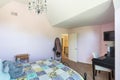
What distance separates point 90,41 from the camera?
15.7 feet

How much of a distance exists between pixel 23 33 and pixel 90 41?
3.37 m

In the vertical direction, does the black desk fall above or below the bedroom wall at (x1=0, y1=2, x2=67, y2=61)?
below

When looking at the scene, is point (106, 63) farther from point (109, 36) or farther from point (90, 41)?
point (90, 41)

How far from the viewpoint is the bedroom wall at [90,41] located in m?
4.29

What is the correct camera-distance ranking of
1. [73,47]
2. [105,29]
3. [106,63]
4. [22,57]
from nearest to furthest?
[106,63] < [22,57] < [105,29] < [73,47]

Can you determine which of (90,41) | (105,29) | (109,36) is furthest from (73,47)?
(109,36)

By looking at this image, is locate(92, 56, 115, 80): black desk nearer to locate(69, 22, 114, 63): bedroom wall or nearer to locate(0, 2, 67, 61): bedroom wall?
locate(69, 22, 114, 63): bedroom wall

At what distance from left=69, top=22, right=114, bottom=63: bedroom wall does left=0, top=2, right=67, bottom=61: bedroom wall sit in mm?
1707

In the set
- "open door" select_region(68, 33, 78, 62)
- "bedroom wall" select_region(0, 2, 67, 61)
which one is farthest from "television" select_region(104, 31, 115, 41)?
"bedroom wall" select_region(0, 2, 67, 61)

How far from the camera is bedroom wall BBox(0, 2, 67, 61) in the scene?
3.35 m

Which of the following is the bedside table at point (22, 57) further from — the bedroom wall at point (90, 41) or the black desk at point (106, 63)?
the bedroom wall at point (90, 41)

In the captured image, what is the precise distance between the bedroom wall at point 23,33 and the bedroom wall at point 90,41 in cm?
171

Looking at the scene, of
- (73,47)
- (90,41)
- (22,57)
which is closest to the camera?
(22,57)

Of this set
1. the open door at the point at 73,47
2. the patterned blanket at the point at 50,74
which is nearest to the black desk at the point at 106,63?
the patterned blanket at the point at 50,74
